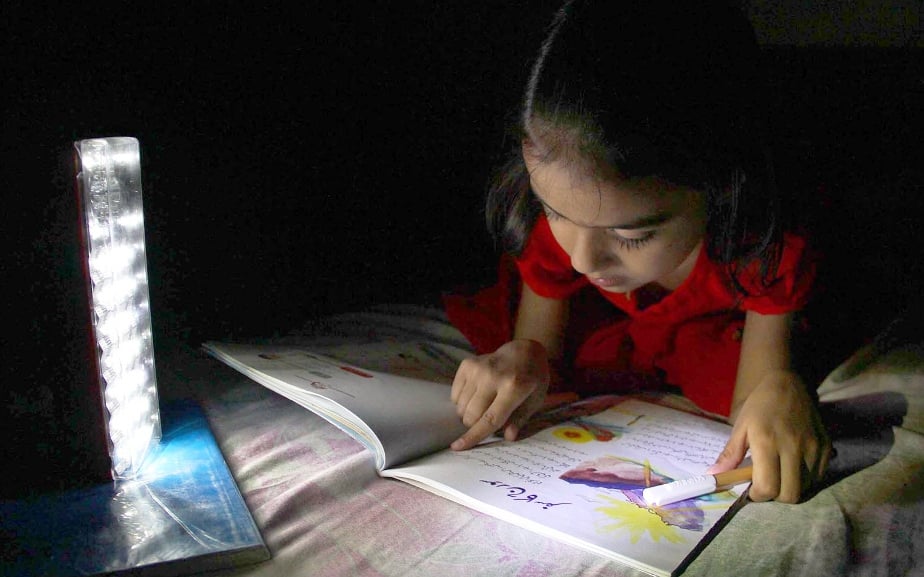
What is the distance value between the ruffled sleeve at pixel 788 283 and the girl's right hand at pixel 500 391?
10.2 inches

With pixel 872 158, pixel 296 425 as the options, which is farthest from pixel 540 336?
pixel 872 158

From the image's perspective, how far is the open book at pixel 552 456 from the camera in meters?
0.54

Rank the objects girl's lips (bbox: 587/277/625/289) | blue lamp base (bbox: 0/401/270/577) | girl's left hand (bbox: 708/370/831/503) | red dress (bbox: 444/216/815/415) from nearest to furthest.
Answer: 1. blue lamp base (bbox: 0/401/270/577)
2. girl's left hand (bbox: 708/370/831/503)
3. girl's lips (bbox: 587/277/625/289)
4. red dress (bbox: 444/216/815/415)

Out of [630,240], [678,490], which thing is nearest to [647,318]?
[630,240]

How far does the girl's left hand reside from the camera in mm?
599

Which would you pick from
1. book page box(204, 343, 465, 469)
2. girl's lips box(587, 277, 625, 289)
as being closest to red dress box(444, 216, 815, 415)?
girl's lips box(587, 277, 625, 289)

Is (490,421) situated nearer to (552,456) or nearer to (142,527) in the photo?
(552,456)

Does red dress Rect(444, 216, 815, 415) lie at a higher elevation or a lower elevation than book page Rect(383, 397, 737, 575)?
higher

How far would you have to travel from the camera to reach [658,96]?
63 cm

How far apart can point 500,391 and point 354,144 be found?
53 centimetres

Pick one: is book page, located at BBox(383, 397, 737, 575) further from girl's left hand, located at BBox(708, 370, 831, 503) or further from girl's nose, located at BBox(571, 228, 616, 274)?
girl's nose, located at BBox(571, 228, 616, 274)

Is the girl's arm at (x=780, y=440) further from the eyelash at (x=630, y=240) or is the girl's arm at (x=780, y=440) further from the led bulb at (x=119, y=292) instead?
the led bulb at (x=119, y=292)

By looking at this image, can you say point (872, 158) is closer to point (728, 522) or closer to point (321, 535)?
point (728, 522)

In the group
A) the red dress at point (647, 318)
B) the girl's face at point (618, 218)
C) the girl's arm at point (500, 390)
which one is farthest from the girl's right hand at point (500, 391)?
the red dress at point (647, 318)
